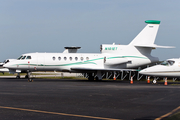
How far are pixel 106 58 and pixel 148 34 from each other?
567 cm

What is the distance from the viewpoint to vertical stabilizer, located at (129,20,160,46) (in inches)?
1205

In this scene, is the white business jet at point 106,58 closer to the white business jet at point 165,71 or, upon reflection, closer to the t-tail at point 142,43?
the t-tail at point 142,43

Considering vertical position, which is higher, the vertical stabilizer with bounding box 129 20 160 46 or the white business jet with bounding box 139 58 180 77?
the vertical stabilizer with bounding box 129 20 160 46

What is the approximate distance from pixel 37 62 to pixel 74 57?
14.0ft

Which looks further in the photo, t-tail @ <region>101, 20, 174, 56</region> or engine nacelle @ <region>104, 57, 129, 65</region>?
t-tail @ <region>101, 20, 174, 56</region>

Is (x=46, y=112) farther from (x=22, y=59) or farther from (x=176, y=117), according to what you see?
(x=22, y=59)

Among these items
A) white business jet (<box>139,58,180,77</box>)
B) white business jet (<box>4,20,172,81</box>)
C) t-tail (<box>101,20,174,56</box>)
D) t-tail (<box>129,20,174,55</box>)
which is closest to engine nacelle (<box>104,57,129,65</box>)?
white business jet (<box>4,20,172,81</box>)

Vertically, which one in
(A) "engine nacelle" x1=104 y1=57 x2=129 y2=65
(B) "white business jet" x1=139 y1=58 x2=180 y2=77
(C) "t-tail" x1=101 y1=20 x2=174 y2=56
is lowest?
(B) "white business jet" x1=139 y1=58 x2=180 y2=77

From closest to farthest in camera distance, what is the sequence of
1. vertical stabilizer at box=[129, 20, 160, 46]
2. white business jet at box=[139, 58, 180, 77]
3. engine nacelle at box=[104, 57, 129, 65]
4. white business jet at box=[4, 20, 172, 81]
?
1. white business jet at box=[139, 58, 180, 77]
2. white business jet at box=[4, 20, 172, 81]
3. engine nacelle at box=[104, 57, 129, 65]
4. vertical stabilizer at box=[129, 20, 160, 46]

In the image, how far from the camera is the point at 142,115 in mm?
8375

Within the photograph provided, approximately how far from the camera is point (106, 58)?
3030 centimetres

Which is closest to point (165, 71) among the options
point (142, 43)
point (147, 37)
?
point (142, 43)

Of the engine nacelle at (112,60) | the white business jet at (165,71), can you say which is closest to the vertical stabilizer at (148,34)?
the engine nacelle at (112,60)

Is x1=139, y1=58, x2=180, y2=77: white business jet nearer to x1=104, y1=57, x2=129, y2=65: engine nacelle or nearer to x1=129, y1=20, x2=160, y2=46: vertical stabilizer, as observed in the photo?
x1=104, y1=57, x2=129, y2=65: engine nacelle
